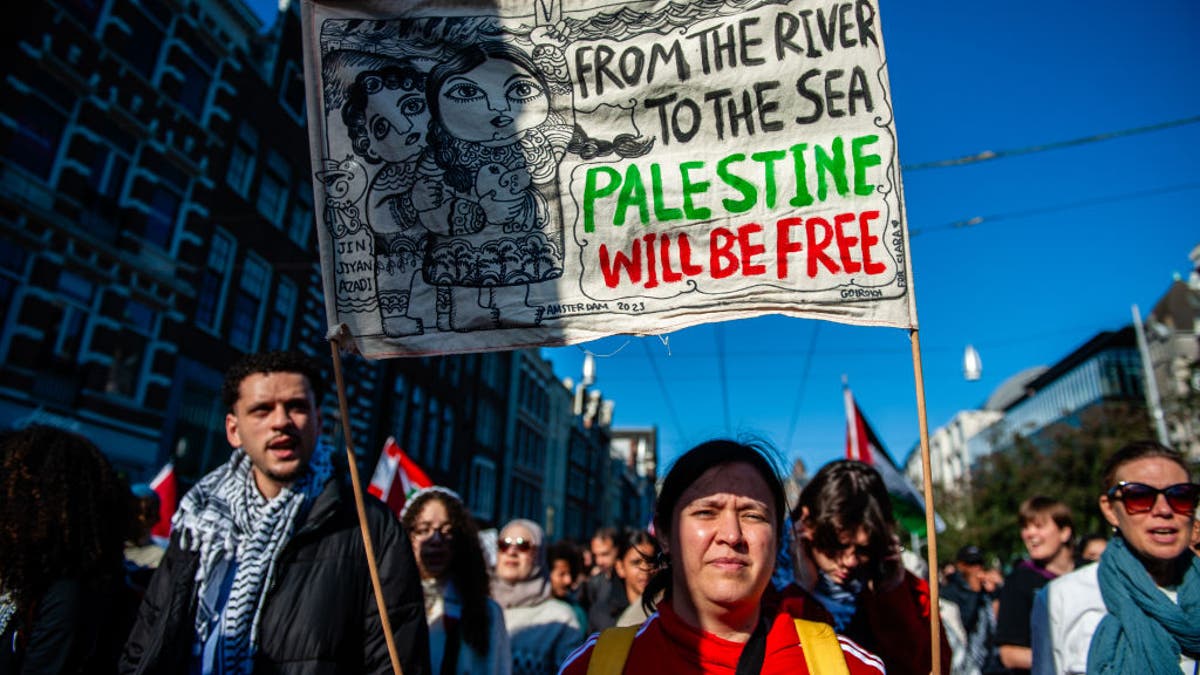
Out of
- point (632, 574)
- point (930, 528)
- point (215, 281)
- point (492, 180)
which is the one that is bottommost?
point (632, 574)

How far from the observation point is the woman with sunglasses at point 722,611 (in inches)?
72.1

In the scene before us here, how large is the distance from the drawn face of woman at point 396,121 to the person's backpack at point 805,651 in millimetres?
1526

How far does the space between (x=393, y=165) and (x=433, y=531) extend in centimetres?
228

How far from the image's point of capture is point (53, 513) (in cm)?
264

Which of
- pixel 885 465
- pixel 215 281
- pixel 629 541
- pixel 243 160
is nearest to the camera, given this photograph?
pixel 629 541

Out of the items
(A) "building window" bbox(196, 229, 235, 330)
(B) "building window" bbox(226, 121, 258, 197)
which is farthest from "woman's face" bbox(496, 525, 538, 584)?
(B) "building window" bbox(226, 121, 258, 197)

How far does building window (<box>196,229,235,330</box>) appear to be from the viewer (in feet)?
56.3

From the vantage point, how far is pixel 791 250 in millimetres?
2240

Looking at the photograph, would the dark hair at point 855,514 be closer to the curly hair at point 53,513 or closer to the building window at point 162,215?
the curly hair at point 53,513

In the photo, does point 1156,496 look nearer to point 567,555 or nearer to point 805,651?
point 805,651

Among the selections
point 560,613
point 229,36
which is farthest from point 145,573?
point 229,36

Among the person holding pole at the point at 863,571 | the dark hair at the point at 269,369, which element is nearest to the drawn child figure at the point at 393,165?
the dark hair at the point at 269,369

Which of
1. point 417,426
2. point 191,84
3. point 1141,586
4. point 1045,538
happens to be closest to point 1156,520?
point 1141,586

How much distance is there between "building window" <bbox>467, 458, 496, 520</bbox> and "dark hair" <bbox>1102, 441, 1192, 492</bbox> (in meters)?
29.3
